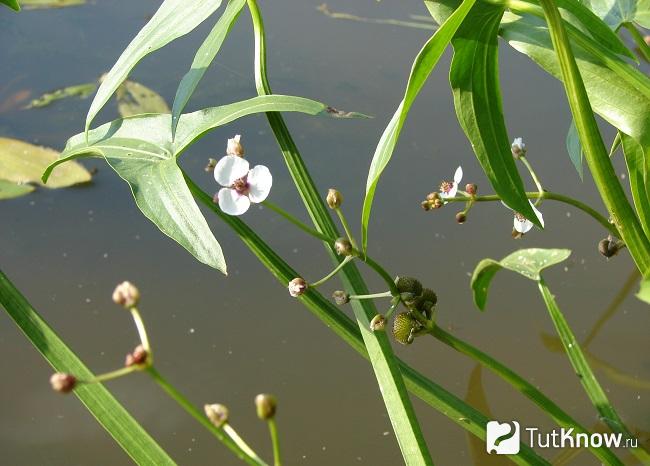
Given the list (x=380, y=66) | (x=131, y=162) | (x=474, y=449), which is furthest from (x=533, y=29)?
(x=380, y=66)

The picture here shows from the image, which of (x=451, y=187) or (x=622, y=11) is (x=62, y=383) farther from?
(x=622, y=11)

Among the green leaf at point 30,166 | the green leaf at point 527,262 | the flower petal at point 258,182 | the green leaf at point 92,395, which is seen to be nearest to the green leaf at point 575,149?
the green leaf at point 527,262

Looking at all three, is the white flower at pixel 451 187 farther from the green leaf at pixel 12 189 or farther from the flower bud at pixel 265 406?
the green leaf at pixel 12 189

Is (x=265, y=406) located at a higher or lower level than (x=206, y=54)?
lower

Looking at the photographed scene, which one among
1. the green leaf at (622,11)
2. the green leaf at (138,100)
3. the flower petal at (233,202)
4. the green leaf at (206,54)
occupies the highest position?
the green leaf at (622,11)

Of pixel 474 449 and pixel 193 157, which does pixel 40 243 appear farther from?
pixel 474 449

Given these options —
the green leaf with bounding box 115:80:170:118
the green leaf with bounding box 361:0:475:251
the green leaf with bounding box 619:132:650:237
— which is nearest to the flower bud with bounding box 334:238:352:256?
the green leaf with bounding box 361:0:475:251

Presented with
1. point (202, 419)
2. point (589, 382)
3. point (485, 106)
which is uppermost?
point (485, 106)

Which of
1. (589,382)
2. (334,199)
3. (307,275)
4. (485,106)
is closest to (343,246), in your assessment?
(334,199)
